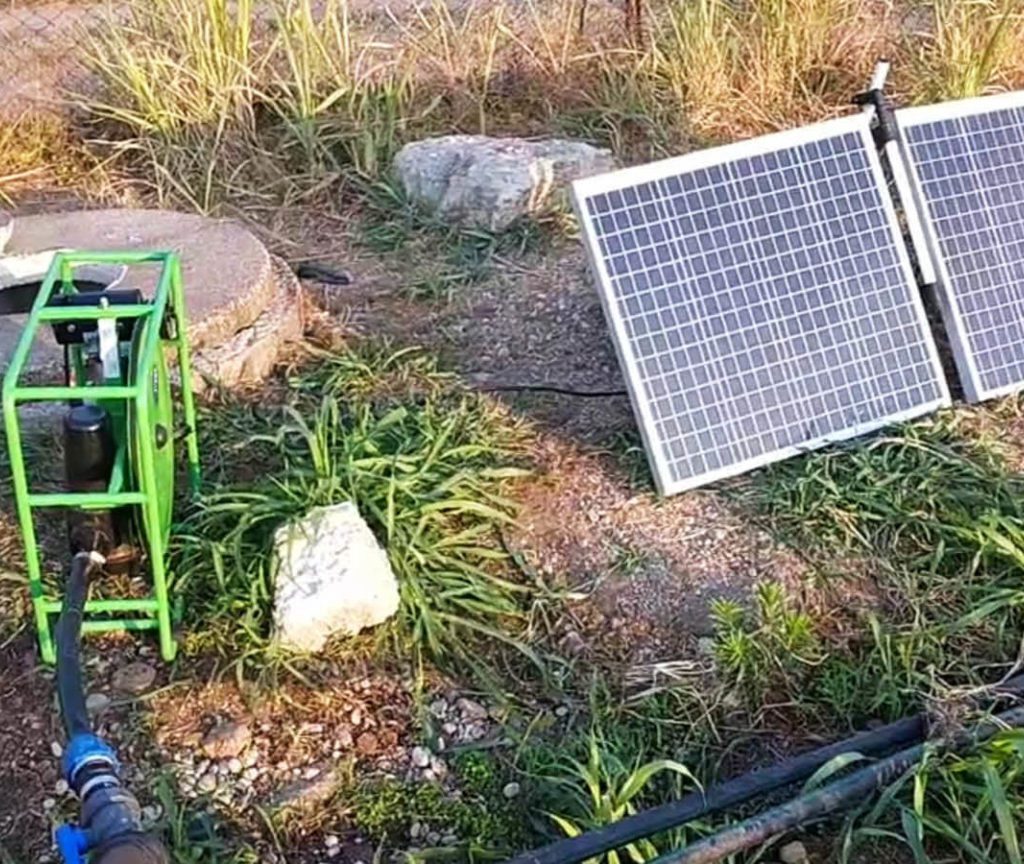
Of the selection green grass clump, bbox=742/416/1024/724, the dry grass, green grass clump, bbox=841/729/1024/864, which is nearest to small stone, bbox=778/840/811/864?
green grass clump, bbox=841/729/1024/864

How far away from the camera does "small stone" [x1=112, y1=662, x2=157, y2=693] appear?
8.86ft

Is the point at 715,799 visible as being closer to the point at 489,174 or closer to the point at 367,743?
the point at 367,743

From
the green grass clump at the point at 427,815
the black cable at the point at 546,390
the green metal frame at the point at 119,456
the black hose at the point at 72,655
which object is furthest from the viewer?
the black cable at the point at 546,390

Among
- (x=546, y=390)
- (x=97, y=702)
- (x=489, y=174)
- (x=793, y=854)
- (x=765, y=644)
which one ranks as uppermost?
(x=489, y=174)

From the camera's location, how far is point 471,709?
267 cm

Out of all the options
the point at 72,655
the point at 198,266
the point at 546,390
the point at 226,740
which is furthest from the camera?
the point at 198,266

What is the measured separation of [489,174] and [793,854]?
271 centimetres

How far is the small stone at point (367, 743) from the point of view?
8.48 ft

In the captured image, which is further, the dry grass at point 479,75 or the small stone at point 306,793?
the dry grass at point 479,75

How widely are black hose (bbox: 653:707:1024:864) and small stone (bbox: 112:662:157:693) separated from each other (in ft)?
3.47

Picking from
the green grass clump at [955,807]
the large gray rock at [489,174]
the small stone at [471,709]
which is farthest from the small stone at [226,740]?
the large gray rock at [489,174]

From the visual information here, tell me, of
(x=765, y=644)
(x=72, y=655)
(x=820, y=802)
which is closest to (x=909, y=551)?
(x=765, y=644)

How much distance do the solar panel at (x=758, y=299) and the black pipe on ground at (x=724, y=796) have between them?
2.59ft

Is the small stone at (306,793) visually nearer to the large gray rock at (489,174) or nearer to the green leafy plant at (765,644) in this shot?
the green leafy plant at (765,644)
